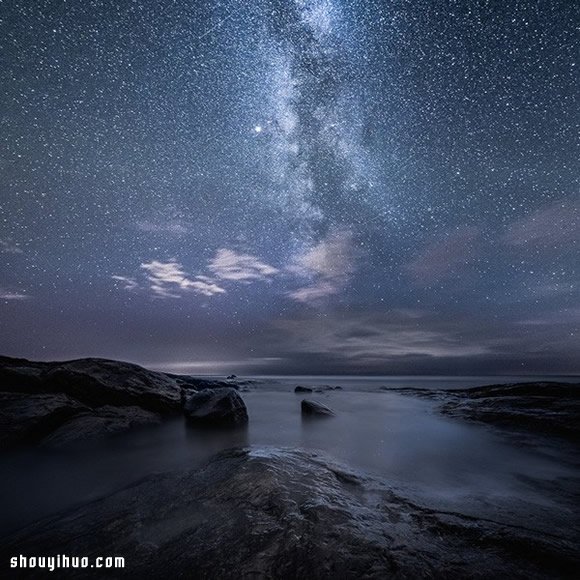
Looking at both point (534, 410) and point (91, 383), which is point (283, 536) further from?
point (534, 410)

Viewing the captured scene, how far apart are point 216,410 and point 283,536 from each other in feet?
23.3

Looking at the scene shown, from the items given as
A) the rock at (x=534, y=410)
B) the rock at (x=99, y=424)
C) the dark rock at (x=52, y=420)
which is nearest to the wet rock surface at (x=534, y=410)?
the rock at (x=534, y=410)

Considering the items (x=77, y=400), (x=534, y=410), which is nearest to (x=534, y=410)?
(x=534, y=410)

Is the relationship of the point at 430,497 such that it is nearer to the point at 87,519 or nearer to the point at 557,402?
the point at 87,519

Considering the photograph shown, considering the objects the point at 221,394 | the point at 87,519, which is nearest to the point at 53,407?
the point at 221,394

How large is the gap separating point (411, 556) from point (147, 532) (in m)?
2.45

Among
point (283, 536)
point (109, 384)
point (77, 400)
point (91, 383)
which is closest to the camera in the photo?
point (283, 536)

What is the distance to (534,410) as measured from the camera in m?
9.91

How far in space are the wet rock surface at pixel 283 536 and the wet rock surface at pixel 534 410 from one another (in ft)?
26.7

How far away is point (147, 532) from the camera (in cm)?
258

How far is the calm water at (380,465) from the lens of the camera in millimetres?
3697

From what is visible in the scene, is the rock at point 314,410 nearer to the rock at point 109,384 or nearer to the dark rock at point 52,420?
the rock at point 109,384

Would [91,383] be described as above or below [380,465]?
above

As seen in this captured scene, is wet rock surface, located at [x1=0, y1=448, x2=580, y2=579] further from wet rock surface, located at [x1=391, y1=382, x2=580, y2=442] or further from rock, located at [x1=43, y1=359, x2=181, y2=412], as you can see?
wet rock surface, located at [x1=391, y1=382, x2=580, y2=442]
